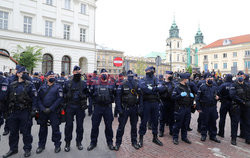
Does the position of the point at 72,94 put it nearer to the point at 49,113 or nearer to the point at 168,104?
the point at 49,113

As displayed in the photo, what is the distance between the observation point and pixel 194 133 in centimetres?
678

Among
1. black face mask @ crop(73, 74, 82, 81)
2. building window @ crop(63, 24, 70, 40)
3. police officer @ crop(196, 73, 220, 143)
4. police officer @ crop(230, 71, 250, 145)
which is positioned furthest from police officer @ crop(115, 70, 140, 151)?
building window @ crop(63, 24, 70, 40)

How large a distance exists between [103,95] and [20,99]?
7.48ft

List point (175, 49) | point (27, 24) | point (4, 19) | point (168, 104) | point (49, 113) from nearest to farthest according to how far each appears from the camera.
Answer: point (49, 113) → point (168, 104) → point (4, 19) → point (27, 24) → point (175, 49)

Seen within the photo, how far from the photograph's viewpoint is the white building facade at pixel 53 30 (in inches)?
868

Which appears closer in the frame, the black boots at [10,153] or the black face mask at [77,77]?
the black boots at [10,153]

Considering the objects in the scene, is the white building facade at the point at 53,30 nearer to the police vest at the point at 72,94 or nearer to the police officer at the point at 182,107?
the police vest at the point at 72,94

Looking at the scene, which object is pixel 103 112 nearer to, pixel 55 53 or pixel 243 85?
pixel 243 85

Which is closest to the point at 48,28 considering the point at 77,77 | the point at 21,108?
the point at 77,77

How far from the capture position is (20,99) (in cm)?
457

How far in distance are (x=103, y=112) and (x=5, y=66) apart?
13842mm

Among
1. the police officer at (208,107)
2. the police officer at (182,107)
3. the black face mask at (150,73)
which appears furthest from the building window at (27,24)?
the police officer at (208,107)

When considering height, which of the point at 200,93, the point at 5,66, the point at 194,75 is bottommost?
the point at 200,93

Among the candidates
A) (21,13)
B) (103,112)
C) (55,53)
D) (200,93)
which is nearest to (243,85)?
(200,93)
